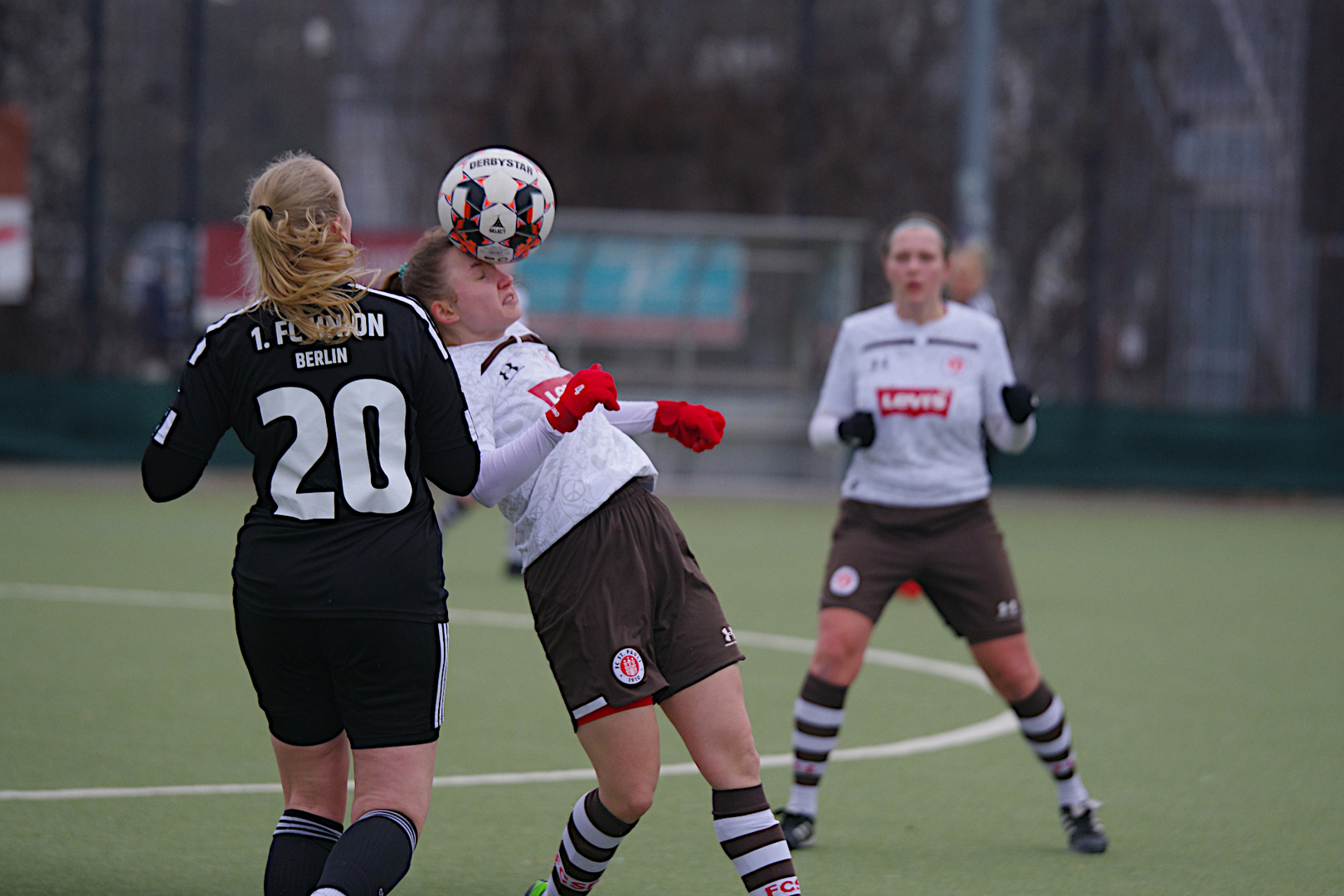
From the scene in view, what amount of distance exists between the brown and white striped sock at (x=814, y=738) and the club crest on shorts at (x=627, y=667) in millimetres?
1672

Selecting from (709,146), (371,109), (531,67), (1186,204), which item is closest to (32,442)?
(371,109)

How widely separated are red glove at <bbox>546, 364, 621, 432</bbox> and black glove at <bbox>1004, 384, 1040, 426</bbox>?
236 centimetres

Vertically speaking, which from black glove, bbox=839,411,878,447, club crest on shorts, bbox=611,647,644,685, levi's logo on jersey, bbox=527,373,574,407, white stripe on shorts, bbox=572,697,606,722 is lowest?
white stripe on shorts, bbox=572,697,606,722

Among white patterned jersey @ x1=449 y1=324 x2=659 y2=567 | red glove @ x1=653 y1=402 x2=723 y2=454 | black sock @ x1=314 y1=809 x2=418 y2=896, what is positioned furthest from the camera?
white patterned jersey @ x1=449 y1=324 x2=659 y2=567

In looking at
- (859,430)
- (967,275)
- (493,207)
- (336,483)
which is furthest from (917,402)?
(967,275)

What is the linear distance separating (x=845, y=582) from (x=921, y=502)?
0.39m

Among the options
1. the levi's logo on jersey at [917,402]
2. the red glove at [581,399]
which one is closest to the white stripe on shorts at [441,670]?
the red glove at [581,399]

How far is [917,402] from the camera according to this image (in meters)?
5.69

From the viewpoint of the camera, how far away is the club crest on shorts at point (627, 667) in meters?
3.89

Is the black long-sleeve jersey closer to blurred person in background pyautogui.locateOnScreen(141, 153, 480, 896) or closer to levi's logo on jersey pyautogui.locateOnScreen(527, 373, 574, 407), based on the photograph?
blurred person in background pyautogui.locateOnScreen(141, 153, 480, 896)

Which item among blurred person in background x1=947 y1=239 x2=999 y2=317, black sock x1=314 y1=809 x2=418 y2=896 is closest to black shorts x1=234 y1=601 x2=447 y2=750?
black sock x1=314 y1=809 x2=418 y2=896

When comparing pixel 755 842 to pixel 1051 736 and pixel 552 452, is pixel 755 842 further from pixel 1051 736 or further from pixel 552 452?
pixel 1051 736

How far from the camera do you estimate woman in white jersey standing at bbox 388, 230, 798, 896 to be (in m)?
3.92

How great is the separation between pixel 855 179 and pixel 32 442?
11.5 meters
